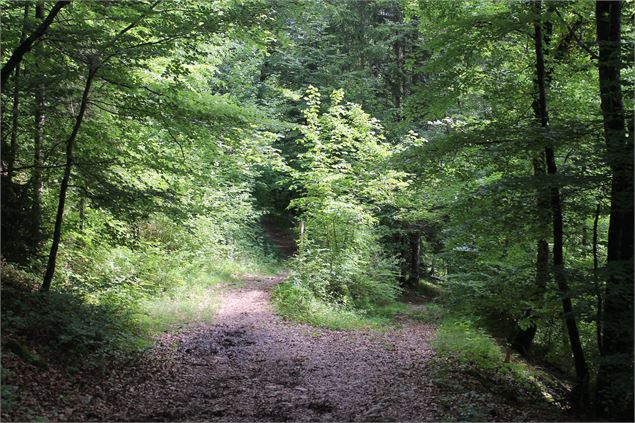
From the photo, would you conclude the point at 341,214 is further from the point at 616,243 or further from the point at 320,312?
the point at 616,243

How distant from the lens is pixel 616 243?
260 inches

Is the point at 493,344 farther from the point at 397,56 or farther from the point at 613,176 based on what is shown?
the point at 397,56

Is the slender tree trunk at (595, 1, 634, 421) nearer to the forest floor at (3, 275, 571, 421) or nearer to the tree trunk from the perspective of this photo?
the forest floor at (3, 275, 571, 421)

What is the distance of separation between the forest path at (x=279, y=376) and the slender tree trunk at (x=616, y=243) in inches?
94.7

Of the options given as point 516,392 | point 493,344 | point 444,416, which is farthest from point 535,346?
point 444,416

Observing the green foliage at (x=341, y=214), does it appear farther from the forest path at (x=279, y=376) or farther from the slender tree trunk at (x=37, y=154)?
the slender tree trunk at (x=37, y=154)

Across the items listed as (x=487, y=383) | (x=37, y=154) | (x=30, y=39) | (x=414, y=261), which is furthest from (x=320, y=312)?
(x=30, y=39)

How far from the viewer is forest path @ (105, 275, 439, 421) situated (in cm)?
641

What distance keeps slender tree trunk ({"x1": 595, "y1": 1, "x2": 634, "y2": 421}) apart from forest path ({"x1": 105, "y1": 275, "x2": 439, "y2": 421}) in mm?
2405

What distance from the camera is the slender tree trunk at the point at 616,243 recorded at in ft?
18.3

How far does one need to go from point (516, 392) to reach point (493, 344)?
6.90ft

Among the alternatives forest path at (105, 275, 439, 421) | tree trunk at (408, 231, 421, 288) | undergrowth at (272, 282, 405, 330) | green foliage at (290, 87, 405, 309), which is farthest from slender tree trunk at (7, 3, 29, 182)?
tree trunk at (408, 231, 421, 288)

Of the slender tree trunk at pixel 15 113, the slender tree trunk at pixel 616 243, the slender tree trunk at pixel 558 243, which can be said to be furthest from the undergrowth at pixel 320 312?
the slender tree trunk at pixel 15 113

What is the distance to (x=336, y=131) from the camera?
15250 mm
